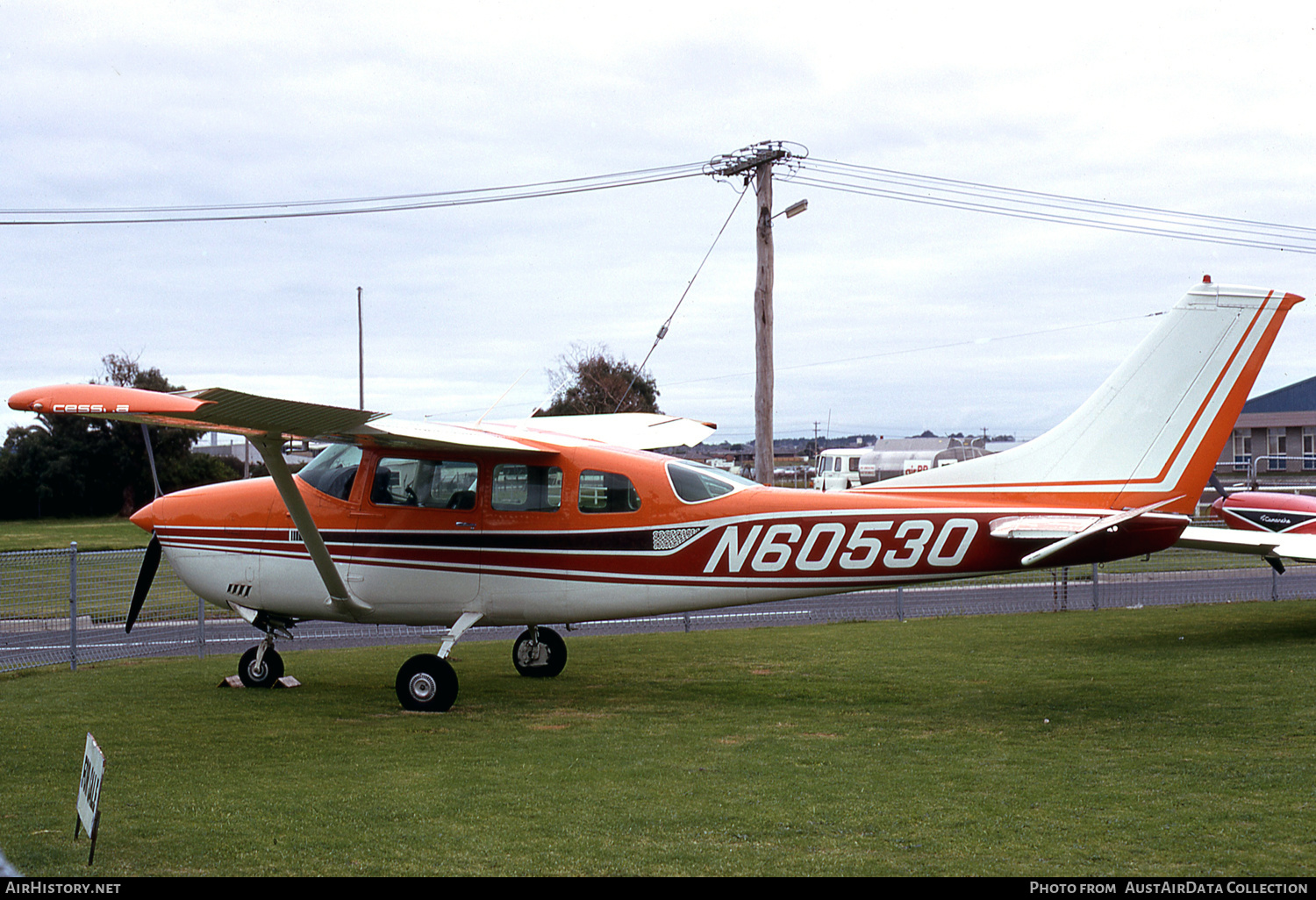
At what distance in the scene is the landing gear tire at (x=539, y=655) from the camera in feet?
40.9

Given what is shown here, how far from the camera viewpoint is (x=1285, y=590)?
70.7ft

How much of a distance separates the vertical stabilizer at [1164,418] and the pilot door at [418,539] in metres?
4.23

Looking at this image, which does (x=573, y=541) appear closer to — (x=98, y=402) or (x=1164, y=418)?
(x=98, y=402)

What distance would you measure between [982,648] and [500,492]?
710 centimetres

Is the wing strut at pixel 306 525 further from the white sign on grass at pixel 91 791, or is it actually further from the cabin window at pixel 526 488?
the white sign on grass at pixel 91 791

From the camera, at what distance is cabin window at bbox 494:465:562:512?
1062cm

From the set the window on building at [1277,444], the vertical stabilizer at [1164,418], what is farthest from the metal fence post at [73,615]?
the window on building at [1277,444]

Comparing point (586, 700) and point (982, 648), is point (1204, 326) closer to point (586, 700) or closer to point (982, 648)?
point (982, 648)

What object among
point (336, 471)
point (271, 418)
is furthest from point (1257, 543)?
point (271, 418)

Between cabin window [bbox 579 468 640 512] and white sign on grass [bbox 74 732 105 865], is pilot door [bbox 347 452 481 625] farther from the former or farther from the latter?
white sign on grass [bbox 74 732 105 865]

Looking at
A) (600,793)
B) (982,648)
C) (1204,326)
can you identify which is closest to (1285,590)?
(982,648)

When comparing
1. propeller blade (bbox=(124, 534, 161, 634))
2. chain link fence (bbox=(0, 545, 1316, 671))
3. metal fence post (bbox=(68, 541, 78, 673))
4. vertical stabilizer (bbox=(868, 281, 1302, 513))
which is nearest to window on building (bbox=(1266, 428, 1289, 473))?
chain link fence (bbox=(0, 545, 1316, 671))

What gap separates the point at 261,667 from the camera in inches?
463

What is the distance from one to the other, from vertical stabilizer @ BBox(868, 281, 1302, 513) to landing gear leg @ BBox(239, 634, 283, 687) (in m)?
7.03
